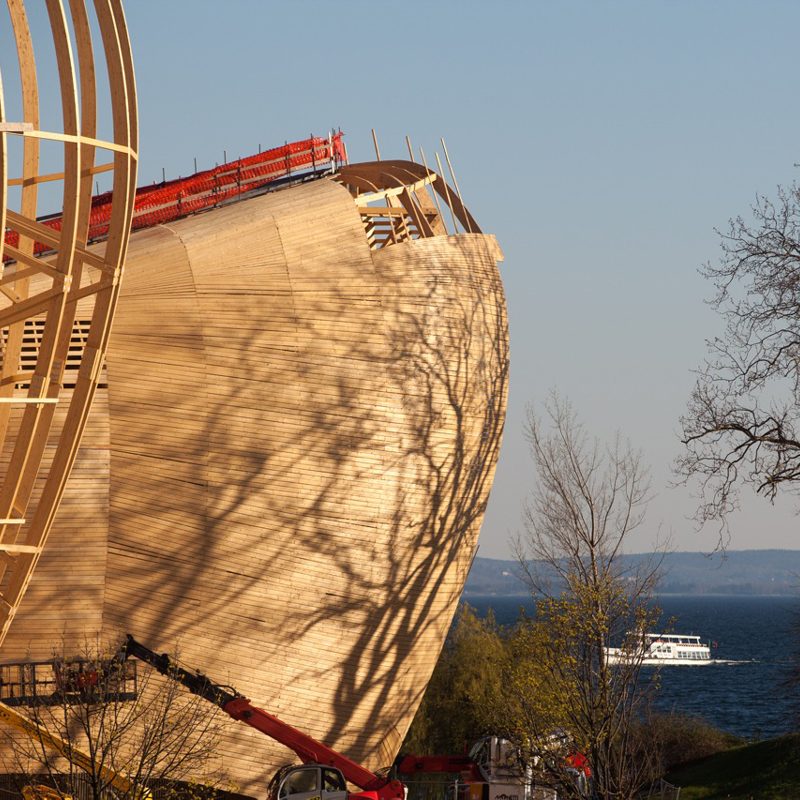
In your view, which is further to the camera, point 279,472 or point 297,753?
point 279,472

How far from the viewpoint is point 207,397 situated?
69.8 ft

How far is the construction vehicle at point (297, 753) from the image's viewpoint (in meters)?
18.9

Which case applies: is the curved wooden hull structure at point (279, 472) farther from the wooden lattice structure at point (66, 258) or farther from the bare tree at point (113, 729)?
the wooden lattice structure at point (66, 258)

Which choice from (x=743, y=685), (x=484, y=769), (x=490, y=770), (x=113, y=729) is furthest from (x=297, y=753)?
(x=743, y=685)

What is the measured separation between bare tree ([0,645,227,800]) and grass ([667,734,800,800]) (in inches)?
483

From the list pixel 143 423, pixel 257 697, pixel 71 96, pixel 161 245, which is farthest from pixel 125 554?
pixel 71 96

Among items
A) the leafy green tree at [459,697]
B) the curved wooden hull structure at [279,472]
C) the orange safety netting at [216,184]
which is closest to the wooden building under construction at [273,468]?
the curved wooden hull structure at [279,472]

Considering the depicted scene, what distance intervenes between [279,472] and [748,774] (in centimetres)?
1469

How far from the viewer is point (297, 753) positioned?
786 inches

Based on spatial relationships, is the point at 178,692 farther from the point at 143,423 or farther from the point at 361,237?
the point at 361,237

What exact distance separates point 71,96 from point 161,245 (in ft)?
31.9

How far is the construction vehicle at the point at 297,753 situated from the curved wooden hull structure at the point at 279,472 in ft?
A: 3.29

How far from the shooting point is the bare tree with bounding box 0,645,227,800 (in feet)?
55.7

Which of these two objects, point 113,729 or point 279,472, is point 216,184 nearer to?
point 279,472
